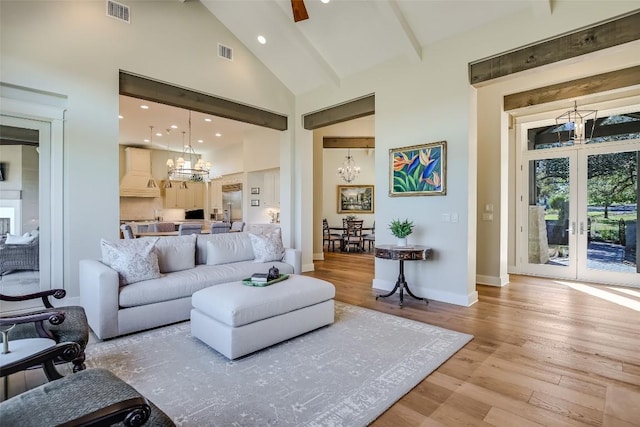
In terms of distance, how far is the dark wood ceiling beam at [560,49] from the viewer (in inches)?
124

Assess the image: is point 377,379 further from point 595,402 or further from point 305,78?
point 305,78

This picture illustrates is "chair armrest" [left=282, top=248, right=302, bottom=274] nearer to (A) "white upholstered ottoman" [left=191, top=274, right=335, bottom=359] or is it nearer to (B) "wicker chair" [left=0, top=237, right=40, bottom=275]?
(A) "white upholstered ottoman" [left=191, top=274, right=335, bottom=359]

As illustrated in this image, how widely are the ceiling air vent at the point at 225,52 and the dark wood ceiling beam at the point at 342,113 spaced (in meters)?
1.74

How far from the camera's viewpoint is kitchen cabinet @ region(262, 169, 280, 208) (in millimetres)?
9320

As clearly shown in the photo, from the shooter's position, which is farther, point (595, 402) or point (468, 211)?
point (468, 211)

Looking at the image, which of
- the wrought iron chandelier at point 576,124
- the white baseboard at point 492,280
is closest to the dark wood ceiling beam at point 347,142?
the wrought iron chandelier at point 576,124

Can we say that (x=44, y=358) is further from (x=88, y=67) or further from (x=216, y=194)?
(x=216, y=194)

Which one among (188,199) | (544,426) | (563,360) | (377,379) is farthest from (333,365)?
(188,199)

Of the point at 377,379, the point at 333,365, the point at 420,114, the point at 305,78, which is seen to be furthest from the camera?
the point at 305,78

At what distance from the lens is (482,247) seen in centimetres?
Result: 536

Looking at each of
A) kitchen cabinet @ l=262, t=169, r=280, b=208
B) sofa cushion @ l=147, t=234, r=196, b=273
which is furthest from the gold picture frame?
sofa cushion @ l=147, t=234, r=196, b=273

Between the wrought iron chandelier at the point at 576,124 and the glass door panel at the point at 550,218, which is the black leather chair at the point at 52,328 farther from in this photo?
the glass door panel at the point at 550,218

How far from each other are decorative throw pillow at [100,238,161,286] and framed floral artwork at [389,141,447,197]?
11.1ft

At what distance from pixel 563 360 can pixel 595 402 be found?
0.61 meters
